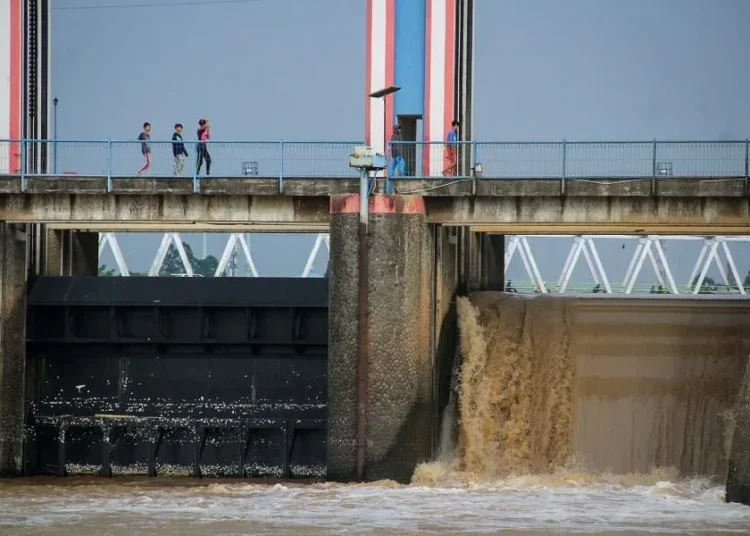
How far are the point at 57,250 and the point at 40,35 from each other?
579 centimetres

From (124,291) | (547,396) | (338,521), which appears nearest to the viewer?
(338,521)

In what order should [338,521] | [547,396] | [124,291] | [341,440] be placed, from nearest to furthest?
[338,521] < [341,440] < [547,396] < [124,291]

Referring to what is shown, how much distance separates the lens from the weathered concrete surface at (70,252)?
143 feet

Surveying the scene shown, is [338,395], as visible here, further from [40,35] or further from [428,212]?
[40,35]

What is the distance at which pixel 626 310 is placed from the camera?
136ft

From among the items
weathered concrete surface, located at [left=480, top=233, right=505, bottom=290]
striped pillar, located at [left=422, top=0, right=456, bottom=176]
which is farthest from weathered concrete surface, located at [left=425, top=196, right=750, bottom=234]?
weathered concrete surface, located at [left=480, top=233, right=505, bottom=290]

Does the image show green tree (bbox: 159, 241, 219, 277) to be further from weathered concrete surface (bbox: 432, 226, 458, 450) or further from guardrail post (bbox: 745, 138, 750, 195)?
guardrail post (bbox: 745, 138, 750, 195)

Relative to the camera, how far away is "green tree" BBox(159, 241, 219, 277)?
119188 mm

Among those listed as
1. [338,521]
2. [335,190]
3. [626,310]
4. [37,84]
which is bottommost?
[338,521]

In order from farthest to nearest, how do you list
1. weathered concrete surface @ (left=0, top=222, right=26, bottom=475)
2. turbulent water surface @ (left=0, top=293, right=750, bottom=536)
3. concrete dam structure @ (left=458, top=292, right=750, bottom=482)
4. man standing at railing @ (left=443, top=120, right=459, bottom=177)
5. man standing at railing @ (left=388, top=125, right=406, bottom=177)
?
weathered concrete surface @ (left=0, top=222, right=26, bottom=475)
man standing at railing @ (left=443, top=120, right=459, bottom=177)
concrete dam structure @ (left=458, top=292, right=750, bottom=482)
man standing at railing @ (left=388, top=125, right=406, bottom=177)
turbulent water surface @ (left=0, top=293, right=750, bottom=536)

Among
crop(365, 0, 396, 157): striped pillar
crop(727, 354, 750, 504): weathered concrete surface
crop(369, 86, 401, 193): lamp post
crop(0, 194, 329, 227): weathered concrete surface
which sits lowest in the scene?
crop(727, 354, 750, 504): weathered concrete surface

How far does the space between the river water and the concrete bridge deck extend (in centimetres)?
610

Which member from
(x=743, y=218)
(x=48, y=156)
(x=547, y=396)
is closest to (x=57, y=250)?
(x=48, y=156)

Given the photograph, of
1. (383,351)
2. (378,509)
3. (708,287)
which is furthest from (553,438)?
(708,287)
